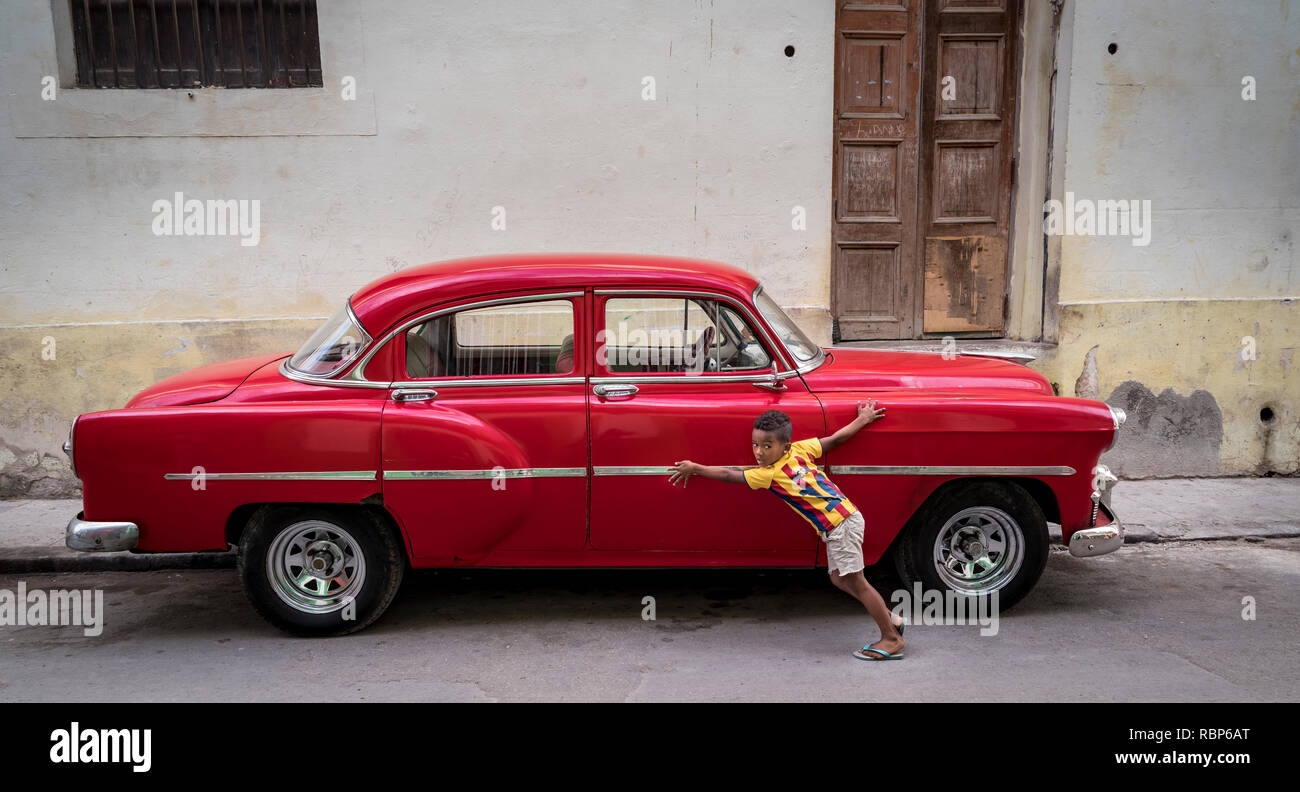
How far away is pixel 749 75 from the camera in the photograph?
22.7 ft

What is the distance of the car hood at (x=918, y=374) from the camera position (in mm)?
4465

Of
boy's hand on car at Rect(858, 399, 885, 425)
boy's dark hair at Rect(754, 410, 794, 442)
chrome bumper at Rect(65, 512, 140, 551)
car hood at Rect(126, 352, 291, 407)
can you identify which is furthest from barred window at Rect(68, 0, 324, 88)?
boy's hand on car at Rect(858, 399, 885, 425)

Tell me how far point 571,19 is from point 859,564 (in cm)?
470

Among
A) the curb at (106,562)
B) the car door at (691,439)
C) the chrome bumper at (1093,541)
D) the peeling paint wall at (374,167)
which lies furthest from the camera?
the peeling paint wall at (374,167)

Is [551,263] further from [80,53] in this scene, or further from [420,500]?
[80,53]

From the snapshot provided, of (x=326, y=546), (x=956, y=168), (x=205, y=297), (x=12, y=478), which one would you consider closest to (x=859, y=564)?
(x=326, y=546)

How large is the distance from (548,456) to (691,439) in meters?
0.66

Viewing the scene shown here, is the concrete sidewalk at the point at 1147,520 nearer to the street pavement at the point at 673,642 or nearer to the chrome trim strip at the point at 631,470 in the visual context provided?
the street pavement at the point at 673,642

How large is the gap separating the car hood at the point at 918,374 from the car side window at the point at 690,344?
333 mm

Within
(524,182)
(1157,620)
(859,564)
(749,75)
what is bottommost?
(1157,620)

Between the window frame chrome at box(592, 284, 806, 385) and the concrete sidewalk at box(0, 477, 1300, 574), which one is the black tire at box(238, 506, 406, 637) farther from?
the concrete sidewalk at box(0, 477, 1300, 574)

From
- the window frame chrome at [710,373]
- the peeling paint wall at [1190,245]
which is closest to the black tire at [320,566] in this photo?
the window frame chrome at [710,373]

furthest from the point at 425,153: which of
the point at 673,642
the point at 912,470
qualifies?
the point at 912,470

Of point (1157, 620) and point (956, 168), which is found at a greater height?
point (956, 168)
